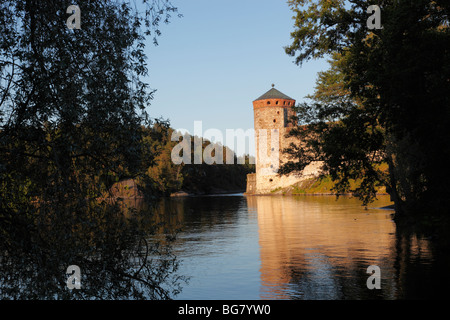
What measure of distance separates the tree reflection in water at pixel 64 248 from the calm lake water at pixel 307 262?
1574 millimetres

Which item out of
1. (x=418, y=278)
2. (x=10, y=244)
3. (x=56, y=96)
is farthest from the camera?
(x=418, y=278)

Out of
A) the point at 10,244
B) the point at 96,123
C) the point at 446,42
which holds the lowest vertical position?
the point at 10,244

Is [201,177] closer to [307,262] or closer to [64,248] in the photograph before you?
[307,262]

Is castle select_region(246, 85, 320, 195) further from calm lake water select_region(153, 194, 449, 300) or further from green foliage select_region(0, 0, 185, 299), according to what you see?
green foliage select_region(0, 0, 185, 299)

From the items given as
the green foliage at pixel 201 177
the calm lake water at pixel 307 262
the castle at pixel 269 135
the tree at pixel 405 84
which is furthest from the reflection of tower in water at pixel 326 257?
the castle at pixel 269 135

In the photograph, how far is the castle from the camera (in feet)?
282

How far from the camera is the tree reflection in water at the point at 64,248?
323 inches

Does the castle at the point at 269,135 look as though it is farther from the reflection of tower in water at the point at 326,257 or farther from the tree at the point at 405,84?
the tree at the point at 405,84

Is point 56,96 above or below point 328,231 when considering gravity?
above
